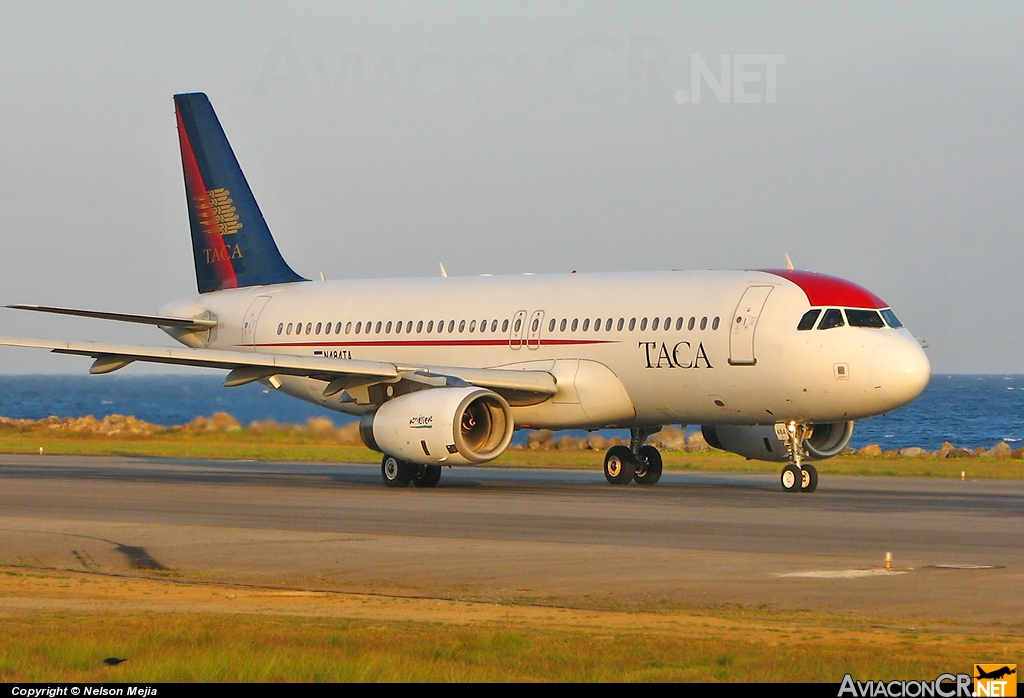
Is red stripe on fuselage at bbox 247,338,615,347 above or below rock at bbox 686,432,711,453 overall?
above

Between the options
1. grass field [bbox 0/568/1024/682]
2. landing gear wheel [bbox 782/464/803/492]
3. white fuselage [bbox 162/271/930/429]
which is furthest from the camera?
landing gear wheel [bbox 782/464/803/492]

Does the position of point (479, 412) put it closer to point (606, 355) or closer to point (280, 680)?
point (606, 355)

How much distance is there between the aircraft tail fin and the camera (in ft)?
123

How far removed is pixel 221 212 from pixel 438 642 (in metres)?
29.0

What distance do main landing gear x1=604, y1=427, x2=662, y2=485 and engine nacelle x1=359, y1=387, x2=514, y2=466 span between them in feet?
12.7

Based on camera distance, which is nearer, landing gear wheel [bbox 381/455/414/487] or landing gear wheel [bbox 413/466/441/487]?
landing gear wheel [bbox 381/455/414/487]

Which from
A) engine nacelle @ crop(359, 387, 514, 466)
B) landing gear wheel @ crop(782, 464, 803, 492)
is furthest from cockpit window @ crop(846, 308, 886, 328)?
engine nacelle @ crop(359, 387, 514, 466)

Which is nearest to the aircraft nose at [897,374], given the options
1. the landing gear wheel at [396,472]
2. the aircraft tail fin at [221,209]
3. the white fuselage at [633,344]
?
the white fuselage at [633,344]

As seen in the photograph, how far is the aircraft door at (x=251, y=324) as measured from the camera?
118ft

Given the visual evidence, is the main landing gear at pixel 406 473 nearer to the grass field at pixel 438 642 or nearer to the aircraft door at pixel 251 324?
the aircraft door at pixel 251 324

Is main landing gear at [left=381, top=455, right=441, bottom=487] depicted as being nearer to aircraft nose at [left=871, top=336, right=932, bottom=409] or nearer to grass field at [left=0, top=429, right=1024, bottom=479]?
grass field at [left=0, top=429, right=1024, bottom=479]

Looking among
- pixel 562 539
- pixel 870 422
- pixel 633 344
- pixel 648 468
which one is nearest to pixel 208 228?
pixel 648 468

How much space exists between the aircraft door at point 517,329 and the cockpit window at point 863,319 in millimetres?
6881

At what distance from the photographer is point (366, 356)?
33.5 m
